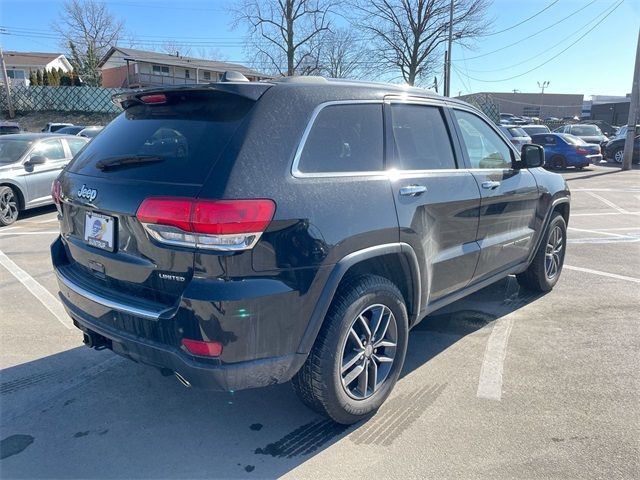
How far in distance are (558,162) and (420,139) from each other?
1728 centimetres

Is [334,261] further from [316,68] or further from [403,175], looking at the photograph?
[316,68]

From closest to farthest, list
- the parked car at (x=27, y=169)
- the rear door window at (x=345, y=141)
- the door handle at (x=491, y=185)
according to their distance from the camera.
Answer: the rear door window at (x=345, y=141) < the door handle at (x=491, y=185) < the parked car at (x=27, y=169)

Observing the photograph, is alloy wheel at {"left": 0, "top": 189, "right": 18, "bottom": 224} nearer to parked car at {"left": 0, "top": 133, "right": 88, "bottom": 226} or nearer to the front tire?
parked car at {"left": 0, "top": 133, "right": 88, "bottom": 226}

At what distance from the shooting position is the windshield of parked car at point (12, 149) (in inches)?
352

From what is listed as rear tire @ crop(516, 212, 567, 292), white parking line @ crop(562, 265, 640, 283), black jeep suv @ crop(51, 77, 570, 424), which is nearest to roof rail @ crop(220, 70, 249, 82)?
black jeep suv @ crop(51, 77, 570, 424)

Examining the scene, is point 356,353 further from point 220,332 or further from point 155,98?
point 155,98

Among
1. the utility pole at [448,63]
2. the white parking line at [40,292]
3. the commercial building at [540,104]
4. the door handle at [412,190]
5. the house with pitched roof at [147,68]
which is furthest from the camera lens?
the commercial building at [540,104]

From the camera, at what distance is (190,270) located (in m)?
2.28

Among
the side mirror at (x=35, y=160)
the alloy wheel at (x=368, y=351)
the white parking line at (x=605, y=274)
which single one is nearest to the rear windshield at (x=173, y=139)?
the alloy wheel at (x=368, y=351)

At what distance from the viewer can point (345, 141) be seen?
284 cm

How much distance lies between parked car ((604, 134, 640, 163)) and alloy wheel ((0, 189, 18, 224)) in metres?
21.2

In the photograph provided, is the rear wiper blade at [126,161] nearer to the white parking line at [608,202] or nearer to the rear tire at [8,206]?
the rear tire at [8,206]

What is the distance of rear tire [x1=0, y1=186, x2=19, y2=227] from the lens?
847 cm

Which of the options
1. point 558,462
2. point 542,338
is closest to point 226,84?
point 558,462
